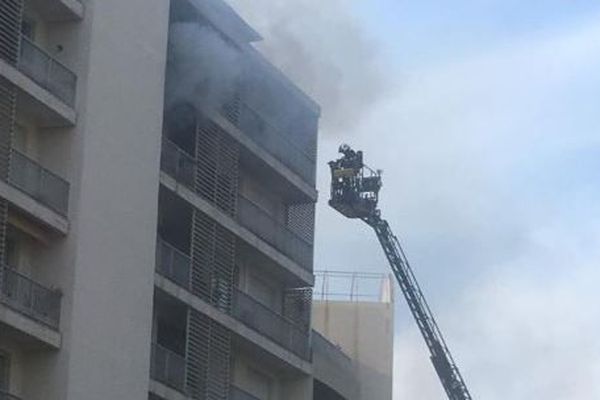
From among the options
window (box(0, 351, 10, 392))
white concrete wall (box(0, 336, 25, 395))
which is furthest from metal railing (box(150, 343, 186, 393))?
window (box(0, 351, 10, 392))

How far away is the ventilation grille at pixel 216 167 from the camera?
5238cm

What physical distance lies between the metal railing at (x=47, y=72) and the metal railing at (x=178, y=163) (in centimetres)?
475

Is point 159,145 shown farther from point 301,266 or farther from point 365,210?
point 365,210

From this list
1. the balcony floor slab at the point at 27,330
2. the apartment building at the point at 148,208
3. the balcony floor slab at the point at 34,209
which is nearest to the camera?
the balcony floor slab at the point at 27,330

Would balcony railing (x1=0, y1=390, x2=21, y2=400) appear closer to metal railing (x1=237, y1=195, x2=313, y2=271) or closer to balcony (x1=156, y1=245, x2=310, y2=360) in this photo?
balcony (x1=156, y1=245, x2=310, y2=360)

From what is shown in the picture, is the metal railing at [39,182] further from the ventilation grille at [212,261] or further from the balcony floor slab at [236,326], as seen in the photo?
the ventilation grille at [212,261]

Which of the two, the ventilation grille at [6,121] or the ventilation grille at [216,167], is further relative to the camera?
the ventilation grille at [216,167]

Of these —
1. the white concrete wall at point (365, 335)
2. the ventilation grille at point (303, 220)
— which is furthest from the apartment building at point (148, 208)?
the white concrete wall at point (365, 335)

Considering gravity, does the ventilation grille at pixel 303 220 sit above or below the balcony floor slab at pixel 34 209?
above

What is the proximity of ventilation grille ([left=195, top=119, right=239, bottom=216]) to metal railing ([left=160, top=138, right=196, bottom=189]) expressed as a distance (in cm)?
36

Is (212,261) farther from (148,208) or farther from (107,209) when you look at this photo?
(107,209)

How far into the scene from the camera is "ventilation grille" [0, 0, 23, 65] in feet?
143

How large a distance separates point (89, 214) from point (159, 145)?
162 inches

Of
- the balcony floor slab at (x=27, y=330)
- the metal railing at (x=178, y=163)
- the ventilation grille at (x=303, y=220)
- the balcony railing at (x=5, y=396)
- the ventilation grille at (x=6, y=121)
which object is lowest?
the balcony railing at (x=5, y=396)
